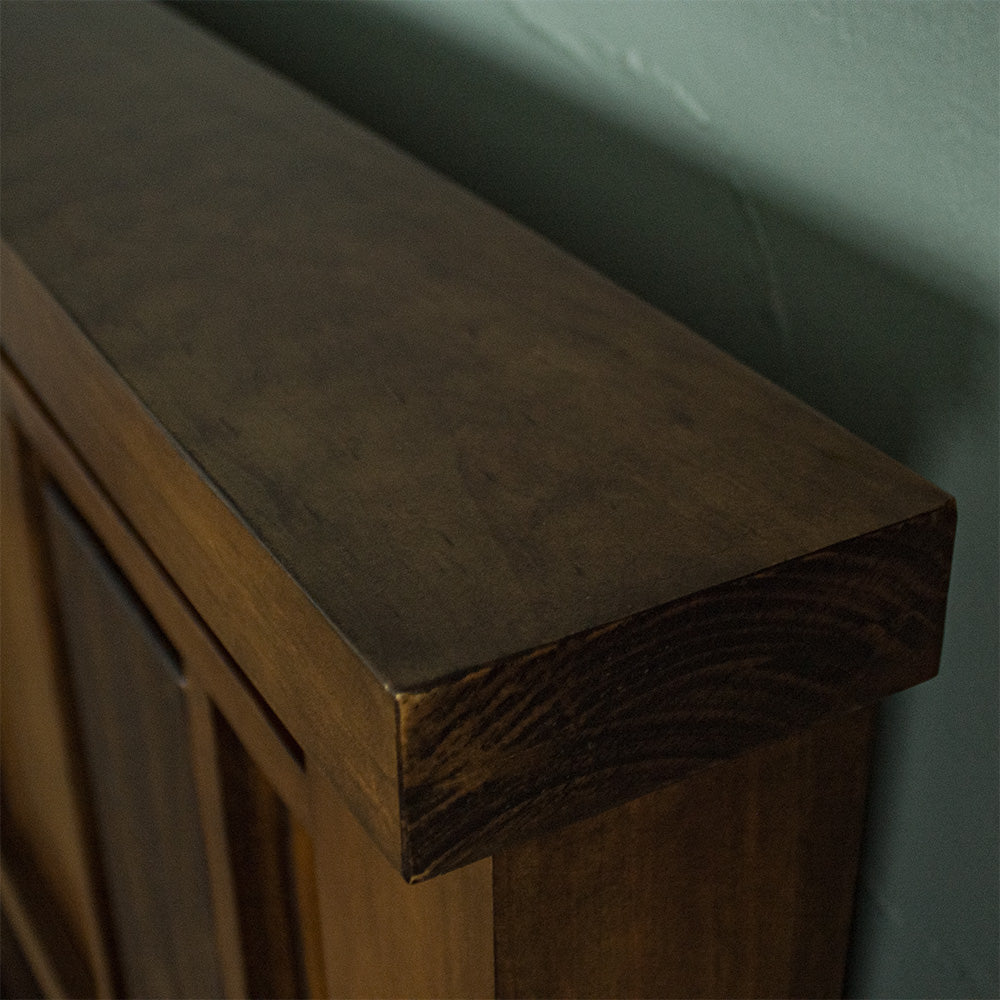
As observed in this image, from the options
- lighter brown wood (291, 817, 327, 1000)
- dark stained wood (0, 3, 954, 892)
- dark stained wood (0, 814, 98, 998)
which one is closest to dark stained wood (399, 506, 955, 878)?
dark stained wood (0, 3, 954, 892)

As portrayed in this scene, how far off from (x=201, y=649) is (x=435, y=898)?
0.39 ft

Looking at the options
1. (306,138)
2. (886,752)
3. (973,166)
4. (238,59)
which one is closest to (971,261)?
(973,166)

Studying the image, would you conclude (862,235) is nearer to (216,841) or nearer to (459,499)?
(459,499)

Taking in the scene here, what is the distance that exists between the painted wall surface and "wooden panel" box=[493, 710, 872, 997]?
32 millimetres

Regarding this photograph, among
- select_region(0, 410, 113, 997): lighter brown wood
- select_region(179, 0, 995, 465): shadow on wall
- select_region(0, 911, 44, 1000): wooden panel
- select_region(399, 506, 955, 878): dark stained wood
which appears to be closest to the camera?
select_region(399, 506, 955, 878): dark stained wood

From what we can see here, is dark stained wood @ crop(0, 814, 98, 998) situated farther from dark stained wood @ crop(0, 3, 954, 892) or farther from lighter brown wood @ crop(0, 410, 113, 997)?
dark stained wood @ crop(0, 3, 954, 892)

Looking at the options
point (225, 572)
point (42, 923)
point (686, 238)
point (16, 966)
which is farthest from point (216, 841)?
point (16, 966)

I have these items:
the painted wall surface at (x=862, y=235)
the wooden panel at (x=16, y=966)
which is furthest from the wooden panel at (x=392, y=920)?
the wooden panel at (x=16, y=966)

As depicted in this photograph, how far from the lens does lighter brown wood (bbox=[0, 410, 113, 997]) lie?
536 millimetres

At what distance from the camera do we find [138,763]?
496 mm

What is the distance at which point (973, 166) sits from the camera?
327 millimetres

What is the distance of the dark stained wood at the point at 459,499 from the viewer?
0.82ft

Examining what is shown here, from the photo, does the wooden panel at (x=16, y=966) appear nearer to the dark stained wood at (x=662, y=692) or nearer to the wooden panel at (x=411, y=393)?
the wooden panel at (x=411, y=393)

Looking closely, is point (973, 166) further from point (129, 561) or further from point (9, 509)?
point (9, 509)
